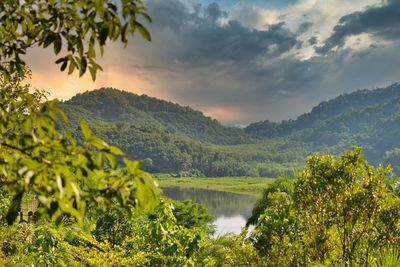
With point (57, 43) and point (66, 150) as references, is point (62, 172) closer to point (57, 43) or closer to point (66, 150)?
point (66, 150)

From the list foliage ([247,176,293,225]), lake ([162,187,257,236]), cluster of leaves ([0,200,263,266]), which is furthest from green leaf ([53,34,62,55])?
lake ([162,187,257,236])

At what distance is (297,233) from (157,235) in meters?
3.11

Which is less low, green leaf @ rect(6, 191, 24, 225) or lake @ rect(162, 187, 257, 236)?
green leaf @ rect(6, 191, 24, 225)

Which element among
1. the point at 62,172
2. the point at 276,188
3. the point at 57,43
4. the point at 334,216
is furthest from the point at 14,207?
the point at 276,188

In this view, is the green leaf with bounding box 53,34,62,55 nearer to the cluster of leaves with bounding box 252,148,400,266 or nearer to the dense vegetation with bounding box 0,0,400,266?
the dense vegetation with bounding box 0,0,400,266

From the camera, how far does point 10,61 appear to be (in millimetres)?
3162

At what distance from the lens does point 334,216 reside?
788cm

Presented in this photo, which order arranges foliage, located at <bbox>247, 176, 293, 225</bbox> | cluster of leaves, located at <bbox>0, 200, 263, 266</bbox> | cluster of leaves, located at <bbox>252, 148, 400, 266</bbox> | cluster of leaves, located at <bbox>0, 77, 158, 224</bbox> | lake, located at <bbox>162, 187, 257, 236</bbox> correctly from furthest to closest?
1. lake, located at <bbox>162, 187, 257, 236</bbox>
2. foliage, located at <bbox>247, 176, 293, 225</bbox>
3. cluster of leaves, located at <bbox>252, 148, 400, 266</bbox>
4. cluster of leaves, located at <bbox>0, 200, 263, 266</bbox>
5. cluster of leaves, located at <bbox>0, 77, 158, 224</bbox>

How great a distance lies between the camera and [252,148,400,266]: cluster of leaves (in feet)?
24.7

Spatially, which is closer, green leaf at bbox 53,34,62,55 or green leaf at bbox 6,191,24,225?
green leaf at bbox 6,191,24,225

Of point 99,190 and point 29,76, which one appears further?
point 29,76

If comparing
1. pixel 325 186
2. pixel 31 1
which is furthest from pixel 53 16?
pixel 325 186

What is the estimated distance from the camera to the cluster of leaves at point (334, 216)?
7523mm

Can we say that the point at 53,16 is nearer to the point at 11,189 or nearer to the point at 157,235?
the point at 11,189
